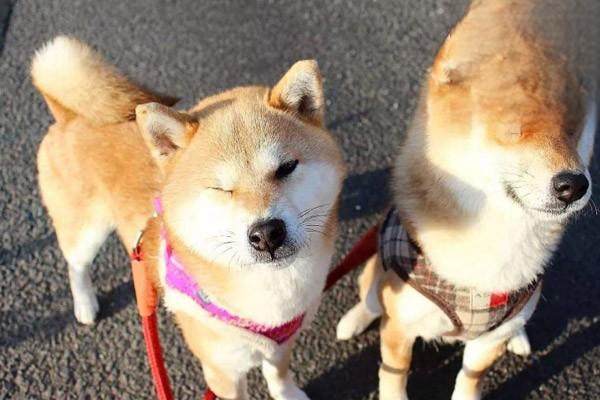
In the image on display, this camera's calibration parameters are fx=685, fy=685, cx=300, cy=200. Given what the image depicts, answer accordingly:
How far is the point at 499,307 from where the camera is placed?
1999mm

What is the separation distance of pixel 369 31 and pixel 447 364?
1.91 metres

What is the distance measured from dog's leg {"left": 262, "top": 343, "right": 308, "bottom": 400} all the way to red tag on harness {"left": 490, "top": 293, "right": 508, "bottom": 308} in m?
0.64

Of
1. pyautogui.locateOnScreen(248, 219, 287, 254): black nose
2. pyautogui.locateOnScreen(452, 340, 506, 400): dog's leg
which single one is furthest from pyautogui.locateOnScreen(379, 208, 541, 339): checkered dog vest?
pyautogui.locateOnScreen(248, 219, 287, 254): black nose

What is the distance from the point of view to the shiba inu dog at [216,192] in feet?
5.49

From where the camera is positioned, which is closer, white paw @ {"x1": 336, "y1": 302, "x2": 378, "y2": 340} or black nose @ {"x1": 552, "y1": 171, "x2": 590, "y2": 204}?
black nose @ {"x1": 552, "y1": 171, "x2": 590, "y2": 204}

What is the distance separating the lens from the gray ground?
103 inches

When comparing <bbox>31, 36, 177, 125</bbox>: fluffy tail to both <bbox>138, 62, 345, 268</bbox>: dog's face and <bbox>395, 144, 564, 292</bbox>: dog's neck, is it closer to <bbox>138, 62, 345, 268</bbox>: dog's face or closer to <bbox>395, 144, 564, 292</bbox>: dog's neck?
<bbox>138, 62, 345, 268</bbox>: dog's face

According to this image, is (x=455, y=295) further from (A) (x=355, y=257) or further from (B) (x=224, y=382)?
(B) (x=224, y=382)

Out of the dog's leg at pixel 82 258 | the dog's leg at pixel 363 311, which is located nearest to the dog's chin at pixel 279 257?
the dog's leg at pixel 363 311

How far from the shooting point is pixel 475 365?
230 centimetres

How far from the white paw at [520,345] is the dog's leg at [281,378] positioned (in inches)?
32.4

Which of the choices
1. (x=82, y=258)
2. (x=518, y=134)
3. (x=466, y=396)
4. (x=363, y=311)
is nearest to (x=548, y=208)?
(x=518, y=134)

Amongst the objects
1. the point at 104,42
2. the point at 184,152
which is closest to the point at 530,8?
the point at 184,152

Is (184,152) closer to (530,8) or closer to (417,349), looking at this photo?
(530,8)
